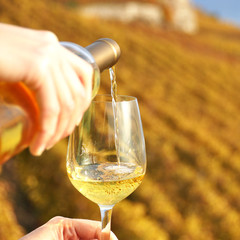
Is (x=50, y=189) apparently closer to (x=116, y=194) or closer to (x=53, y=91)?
(x=116, y=194)

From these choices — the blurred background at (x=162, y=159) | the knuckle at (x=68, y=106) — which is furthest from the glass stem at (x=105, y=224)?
the blurred background at (x=162, y=159)

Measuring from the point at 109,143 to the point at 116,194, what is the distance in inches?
6.9

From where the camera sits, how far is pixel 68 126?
798 mm

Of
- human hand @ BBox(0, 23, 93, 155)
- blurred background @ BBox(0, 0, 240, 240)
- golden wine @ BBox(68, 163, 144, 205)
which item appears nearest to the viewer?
human hand @ BBox(0, 23, 93, 155)

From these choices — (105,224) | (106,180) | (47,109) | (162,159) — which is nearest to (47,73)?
(47,109)

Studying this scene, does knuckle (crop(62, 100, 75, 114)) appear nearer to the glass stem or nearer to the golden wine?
the golden wine

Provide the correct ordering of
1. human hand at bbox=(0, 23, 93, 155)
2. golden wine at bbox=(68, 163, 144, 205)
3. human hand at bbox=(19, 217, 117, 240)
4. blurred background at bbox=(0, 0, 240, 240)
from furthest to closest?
1. blurred background at bbox=(0, 0, 240, 240)
2. human hand at bbox=(19, 217, 117, 240)
3. golden wine at bbox=(68, 163, 144, 205)
4. human hand at bbox=(0, 23, 93, 155)

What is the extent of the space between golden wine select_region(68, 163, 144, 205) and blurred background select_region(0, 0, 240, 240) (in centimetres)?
214

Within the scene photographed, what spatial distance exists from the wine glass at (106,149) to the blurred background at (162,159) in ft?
7.02

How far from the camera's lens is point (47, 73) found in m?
0.72

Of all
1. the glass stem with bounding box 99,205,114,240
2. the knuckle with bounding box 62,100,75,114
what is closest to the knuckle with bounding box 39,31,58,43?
the knuckle with bounding box 62,100,75,114

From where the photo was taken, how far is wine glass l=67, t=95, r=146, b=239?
1.31 m

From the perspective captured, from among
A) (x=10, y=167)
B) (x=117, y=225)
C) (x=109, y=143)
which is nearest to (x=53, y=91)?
(x=109, y=143)

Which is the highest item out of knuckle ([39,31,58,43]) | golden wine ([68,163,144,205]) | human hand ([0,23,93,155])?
knuckle ([39,31,58,43])
